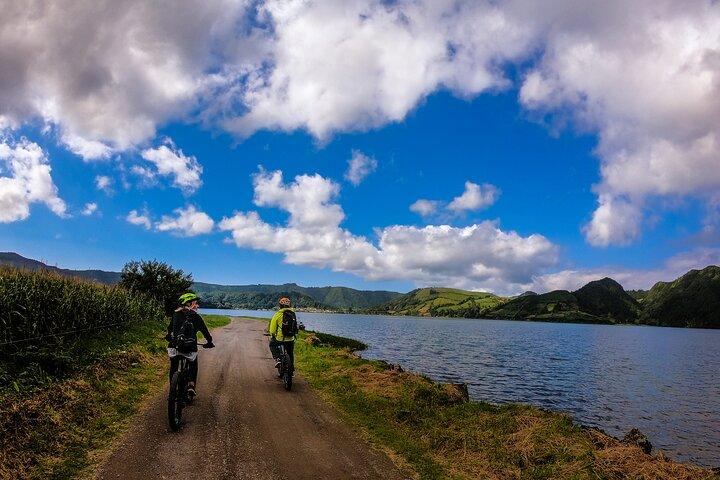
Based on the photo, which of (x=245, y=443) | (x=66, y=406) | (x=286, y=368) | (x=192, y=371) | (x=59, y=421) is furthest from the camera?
(x=286, y=368)

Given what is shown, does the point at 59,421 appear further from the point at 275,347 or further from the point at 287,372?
the point at 275,347

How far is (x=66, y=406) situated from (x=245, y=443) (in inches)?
193

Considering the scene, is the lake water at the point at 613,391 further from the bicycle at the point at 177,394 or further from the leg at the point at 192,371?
the bicycle at the point at 177,394

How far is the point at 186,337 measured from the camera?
35.1 ft

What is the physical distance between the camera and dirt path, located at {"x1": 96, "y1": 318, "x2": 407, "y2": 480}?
778 centimetres

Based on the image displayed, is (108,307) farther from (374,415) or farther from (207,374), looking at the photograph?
(374,415)

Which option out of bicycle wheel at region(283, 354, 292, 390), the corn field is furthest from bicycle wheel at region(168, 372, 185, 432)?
the corn field

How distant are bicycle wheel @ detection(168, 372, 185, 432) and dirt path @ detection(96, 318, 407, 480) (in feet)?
0.83

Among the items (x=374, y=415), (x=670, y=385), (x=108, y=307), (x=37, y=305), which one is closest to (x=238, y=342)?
(x=108, y=307)

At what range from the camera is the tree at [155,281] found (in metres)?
45.9

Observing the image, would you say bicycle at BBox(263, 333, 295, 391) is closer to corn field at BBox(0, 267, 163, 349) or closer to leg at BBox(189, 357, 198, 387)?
leg at BBox(189, 357, 198, 387)

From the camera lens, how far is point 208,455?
8430mm

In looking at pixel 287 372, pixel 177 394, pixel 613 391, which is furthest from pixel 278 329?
pixel 613 391

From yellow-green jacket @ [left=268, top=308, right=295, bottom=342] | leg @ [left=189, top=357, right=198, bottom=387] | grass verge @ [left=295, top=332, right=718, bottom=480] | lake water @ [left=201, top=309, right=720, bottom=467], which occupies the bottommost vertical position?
lake water @ [left=201, top=309, right=720, bottom=467]
